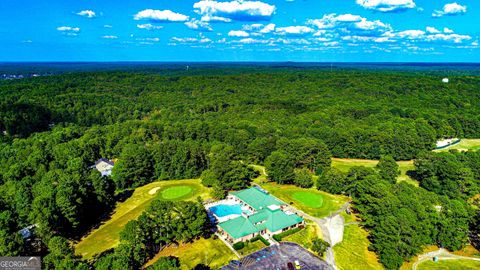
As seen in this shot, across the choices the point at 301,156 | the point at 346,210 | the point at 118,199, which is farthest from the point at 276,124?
the point at 118,199

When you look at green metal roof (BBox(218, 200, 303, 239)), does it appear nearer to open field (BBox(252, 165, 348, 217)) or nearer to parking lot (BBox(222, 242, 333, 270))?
parking lot (BBox(222, 242, 333, 270))

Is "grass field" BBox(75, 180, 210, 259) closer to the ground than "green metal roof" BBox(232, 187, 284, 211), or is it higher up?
closer to the ground

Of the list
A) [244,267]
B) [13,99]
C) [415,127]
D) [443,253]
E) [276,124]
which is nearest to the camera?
[244,267]

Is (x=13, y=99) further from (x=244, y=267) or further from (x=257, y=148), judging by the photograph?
(x=244, y=267)

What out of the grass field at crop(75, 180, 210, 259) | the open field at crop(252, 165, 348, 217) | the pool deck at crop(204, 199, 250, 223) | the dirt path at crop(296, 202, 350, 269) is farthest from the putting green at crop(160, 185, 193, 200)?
the dirt path at crop(296, 202, 350, 269)

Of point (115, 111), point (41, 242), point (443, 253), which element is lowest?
point (443, 253)

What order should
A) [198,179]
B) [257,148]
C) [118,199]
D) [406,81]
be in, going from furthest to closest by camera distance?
[406,81]
[257,148]
[198,179]
[118,199]

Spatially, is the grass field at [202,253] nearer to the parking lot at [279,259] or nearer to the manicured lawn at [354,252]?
the parking lot at [279,259]
